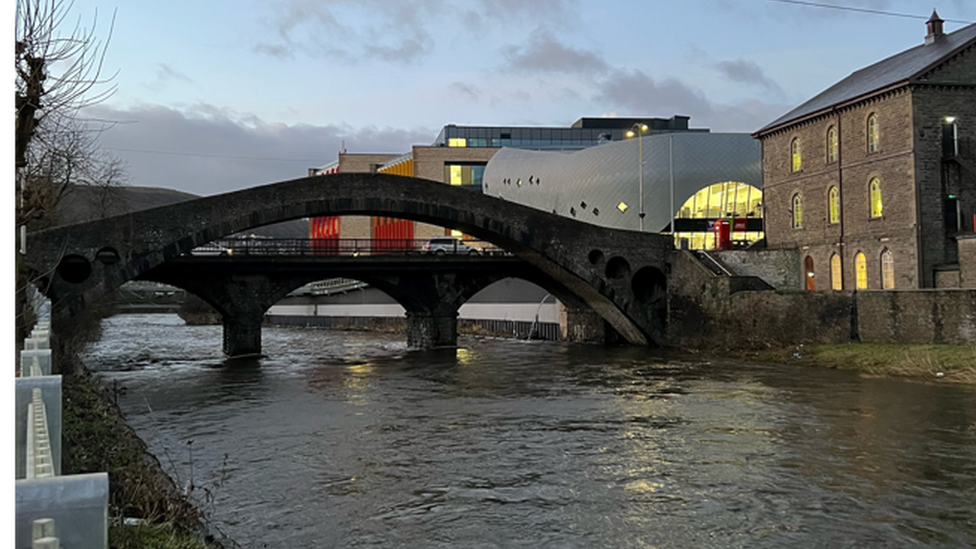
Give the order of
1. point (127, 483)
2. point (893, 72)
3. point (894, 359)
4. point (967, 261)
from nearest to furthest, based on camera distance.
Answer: point (127, 483)
point (894, 359)
point (967, 261)
point (893, 72)

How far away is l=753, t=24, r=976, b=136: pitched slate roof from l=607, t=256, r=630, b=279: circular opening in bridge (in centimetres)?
1065

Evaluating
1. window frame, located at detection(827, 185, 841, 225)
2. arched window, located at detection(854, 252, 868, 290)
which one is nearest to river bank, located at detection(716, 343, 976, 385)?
arched window, located at detection(854, 252, 868, 290)

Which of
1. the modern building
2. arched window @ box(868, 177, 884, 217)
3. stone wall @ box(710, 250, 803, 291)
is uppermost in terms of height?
the modern building

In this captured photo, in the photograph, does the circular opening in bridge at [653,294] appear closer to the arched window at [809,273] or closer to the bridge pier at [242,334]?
the arched window at [809,273]

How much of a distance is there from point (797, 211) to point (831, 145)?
4039 millimetres

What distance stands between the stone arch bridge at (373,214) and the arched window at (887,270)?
9146 mm

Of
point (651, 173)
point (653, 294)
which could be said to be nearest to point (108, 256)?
point (653, 294)

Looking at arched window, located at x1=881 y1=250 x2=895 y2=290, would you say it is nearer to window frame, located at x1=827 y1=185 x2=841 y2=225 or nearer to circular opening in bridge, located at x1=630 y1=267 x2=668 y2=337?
window frame, located at x1=827 y1=185 x2=841 y2=225

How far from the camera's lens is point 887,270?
1391 inches

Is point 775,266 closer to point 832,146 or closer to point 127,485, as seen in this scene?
point 832,146

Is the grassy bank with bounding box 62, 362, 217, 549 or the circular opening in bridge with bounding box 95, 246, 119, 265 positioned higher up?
the circular opening in bridge with bounding box 95, 246, 119, 265

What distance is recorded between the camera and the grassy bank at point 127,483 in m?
7.44

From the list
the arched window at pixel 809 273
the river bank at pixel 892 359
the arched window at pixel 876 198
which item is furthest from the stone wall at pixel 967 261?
the arched window at pixel 809 273

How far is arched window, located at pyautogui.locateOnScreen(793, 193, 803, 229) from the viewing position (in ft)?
136
